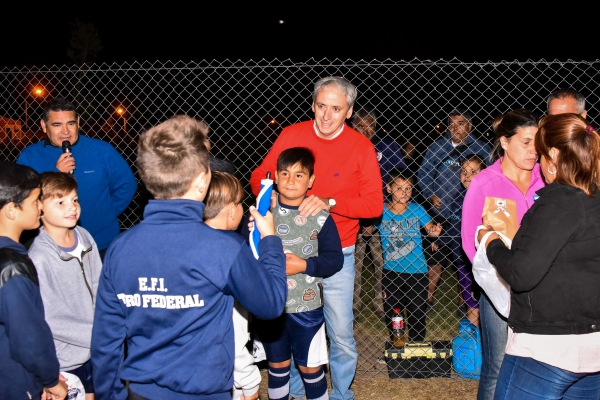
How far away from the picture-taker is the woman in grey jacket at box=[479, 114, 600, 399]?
208 cm

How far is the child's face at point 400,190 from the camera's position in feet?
15.8

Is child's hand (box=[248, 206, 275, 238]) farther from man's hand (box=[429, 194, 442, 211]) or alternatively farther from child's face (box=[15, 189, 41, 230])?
man's hand (box=[429, 194, 442, 211])

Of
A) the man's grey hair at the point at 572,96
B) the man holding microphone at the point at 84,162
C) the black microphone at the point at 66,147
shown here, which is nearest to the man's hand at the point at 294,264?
the man holding microphone at the point at 84,162

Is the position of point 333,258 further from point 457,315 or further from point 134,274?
point 457,315

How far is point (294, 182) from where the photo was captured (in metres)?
3.14

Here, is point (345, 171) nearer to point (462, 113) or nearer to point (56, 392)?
point (56, 392)

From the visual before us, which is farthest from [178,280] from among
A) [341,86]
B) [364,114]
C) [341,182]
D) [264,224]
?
[364,114]

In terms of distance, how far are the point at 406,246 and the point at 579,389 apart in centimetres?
263

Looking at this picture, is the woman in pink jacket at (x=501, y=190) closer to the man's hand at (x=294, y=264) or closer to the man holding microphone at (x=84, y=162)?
the man's hand at (x=294, y=264)

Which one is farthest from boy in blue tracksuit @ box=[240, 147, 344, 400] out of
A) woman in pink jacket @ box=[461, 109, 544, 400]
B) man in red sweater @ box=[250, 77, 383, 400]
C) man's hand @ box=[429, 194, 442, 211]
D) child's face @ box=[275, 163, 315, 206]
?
man's hand @ box=[429, 194, 442, 211]

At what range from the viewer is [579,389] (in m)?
2.27

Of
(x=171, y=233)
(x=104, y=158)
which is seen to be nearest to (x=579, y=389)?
(x=171, y=233)

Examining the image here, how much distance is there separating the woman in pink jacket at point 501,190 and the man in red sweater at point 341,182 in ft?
1.99

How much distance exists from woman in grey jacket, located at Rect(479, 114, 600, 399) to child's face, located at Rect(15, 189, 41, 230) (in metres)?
2.13
